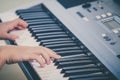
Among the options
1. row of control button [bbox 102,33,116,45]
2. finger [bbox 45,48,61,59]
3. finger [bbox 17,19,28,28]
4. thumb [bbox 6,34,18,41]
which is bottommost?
row of control button [bbox 102,33,116,45]

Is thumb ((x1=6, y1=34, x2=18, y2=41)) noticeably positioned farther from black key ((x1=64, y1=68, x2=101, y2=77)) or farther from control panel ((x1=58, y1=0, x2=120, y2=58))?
black key ((x1=64, y1=68, x2=101, y2=77))

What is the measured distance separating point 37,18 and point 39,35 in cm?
19

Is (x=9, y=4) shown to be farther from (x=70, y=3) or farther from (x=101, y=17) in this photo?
(x=101, y=17)

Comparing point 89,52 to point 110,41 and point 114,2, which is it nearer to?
point 110,41

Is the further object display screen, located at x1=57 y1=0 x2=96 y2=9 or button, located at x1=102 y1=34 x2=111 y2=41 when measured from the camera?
display screen, located at x1=57 y1=0 x2=96 y2=9

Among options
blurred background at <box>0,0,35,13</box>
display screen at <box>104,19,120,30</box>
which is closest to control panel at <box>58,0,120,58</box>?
display screen at <box>104,19,120,30</box>

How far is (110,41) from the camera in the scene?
4.85ft

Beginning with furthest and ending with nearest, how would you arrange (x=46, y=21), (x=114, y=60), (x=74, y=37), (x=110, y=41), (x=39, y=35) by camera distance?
(x=46, y=21), (x=39, y=35), (x=74, y=37), (x=110, y=41), (x=114, y=60)

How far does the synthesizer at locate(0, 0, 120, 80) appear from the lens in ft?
4.54

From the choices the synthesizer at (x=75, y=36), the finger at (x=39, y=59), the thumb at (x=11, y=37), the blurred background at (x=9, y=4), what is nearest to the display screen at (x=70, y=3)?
the synthesizer at (x=75, y=36)

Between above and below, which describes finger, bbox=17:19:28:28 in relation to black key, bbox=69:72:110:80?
above

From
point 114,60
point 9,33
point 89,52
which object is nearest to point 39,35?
point 9,33

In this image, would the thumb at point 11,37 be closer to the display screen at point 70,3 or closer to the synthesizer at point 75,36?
the synthesizer at point 75,36

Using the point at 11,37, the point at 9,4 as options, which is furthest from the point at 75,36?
the point at 9,4
